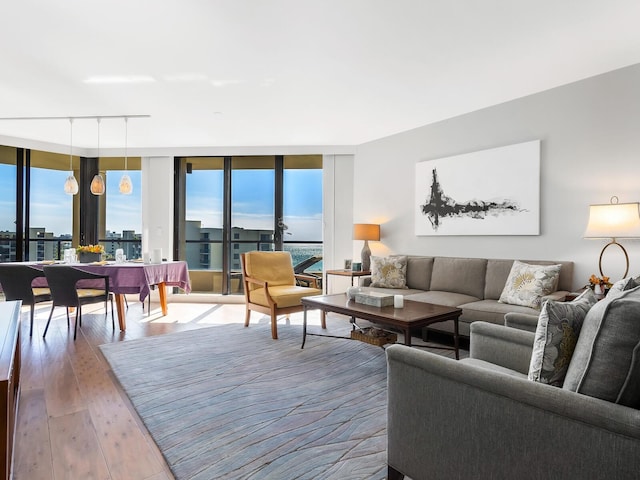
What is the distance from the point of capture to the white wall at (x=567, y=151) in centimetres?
336

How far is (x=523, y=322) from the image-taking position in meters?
2.17

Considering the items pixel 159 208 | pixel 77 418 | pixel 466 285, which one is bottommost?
pixel 77 418

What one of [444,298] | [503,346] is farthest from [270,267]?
[503,346]

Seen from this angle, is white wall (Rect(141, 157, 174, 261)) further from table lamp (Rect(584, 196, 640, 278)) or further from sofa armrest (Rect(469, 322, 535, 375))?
table lamp (Rect(584, 196, 640, 278))

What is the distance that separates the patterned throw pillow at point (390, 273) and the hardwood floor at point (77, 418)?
2.51 metres

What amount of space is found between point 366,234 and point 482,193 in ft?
5.10

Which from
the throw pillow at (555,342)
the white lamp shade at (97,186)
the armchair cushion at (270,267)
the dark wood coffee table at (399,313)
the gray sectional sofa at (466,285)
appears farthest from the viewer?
the white lamp shade at (97,186)

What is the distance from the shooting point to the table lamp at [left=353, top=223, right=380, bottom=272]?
531 cm

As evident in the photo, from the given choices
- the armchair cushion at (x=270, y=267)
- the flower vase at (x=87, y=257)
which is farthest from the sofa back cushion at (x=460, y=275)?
the flower vase at (x=87, y=257)

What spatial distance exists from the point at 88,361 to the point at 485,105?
15.1 ft

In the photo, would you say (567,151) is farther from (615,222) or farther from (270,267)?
(270,267)

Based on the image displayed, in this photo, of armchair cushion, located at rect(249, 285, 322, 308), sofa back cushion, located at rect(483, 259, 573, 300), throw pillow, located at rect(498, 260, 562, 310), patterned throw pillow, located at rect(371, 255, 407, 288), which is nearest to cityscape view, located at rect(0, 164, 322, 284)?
patterned throw pillow, located at rect(371, 255, 407, 288)

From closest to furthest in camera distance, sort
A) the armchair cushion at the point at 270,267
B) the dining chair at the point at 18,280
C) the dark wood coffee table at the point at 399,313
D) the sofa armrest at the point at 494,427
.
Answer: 1. the sofa armrest at the point at 494,427
2. the dark wood coffee table at the point at 399,313
3. the dining chair at the point at 18,280
4. the armchair cushion at the point at 270,267

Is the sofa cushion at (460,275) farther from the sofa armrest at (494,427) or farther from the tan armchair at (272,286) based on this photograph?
the sofa armrest at (494,427)
